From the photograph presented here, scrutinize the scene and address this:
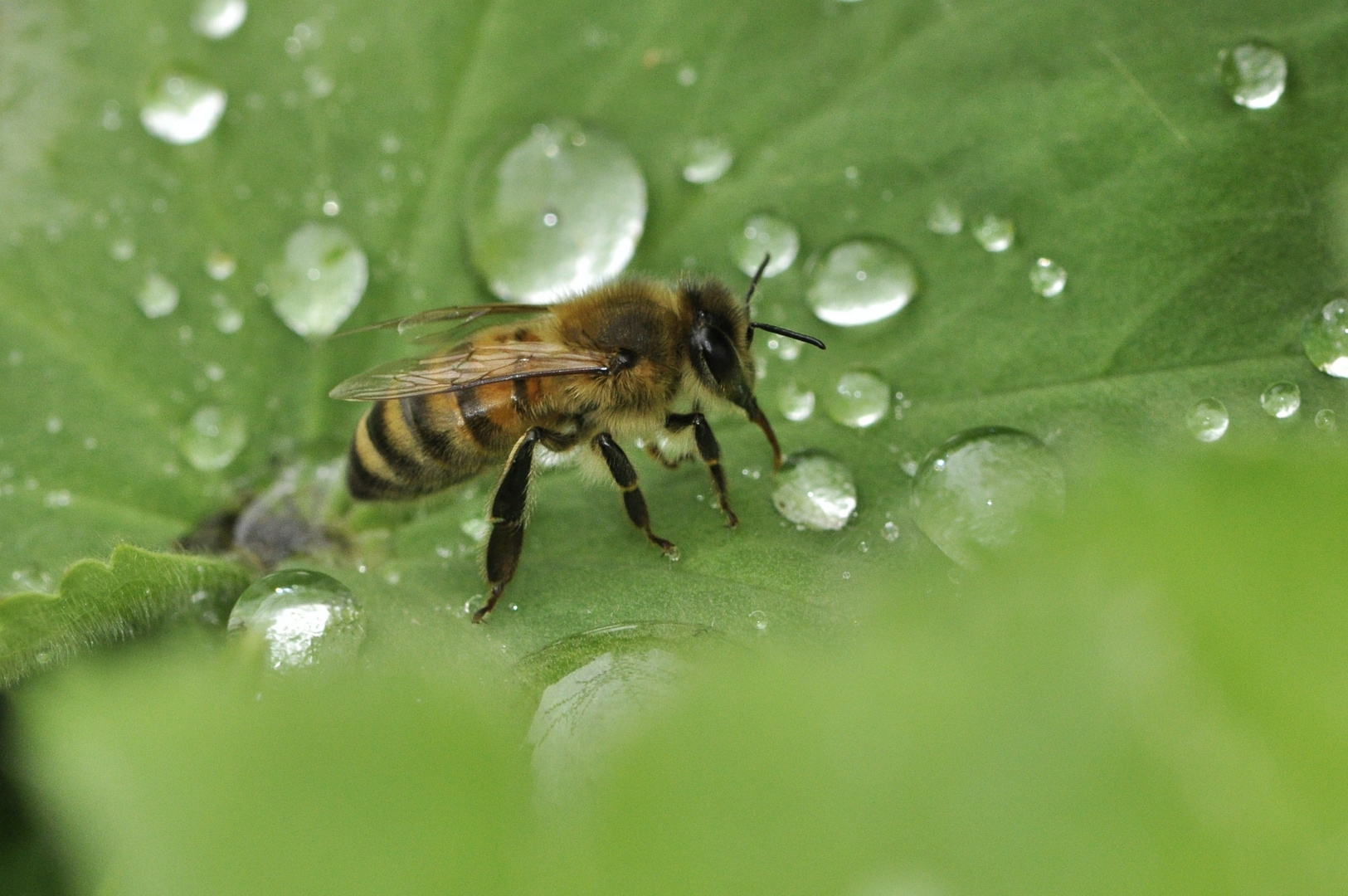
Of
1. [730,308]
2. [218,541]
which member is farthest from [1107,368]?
[218,541]

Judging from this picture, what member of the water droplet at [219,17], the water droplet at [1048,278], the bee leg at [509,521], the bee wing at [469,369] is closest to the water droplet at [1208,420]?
the water droplet at [1048,278]

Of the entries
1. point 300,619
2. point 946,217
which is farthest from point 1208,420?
point 300,619

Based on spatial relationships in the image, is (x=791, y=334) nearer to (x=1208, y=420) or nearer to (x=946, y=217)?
(x=946, y=217)

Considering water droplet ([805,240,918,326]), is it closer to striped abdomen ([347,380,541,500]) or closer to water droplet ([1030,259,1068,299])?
water droplet ([1030,259,1068,299])

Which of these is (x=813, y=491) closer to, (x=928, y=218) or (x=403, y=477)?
(x=928, y=218)

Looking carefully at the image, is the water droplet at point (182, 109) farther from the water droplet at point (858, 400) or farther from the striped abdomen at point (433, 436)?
the water droplet at point (858, 400)
